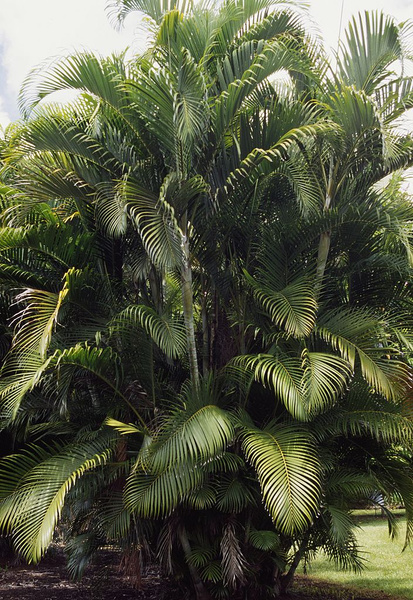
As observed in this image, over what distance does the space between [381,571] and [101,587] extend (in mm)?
4123

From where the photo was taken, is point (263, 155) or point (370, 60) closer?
point (263, 155)

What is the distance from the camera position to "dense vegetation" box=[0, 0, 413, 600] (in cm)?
541

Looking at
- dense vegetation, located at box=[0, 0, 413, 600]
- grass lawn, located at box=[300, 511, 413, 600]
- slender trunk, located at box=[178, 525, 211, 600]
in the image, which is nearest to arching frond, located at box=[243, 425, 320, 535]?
dense vegetation, located at box=[0, 0, 413, 600]

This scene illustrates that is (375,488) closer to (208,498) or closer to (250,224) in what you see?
(208,498)

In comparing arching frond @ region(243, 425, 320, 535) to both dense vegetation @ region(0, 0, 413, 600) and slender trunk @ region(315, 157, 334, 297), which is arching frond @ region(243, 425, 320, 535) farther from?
slender trunk @ region(315, 157, 334, 297)

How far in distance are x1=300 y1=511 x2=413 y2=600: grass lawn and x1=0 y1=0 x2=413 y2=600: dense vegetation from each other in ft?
5.77

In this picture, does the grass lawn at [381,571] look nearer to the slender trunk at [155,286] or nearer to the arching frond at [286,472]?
the arching frond at [286,472]

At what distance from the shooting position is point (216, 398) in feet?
19.4

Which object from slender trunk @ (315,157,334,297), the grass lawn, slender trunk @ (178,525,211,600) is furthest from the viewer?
the grass lawn

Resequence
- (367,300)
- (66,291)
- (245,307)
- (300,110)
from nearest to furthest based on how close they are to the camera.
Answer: (66,291) < (300,110) < (245,307) < (367,300)

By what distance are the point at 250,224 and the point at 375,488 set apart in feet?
9.67

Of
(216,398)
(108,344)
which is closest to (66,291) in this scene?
(108,344)

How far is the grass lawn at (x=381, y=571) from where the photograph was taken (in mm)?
7979

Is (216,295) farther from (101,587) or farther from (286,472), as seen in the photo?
(101,587)
